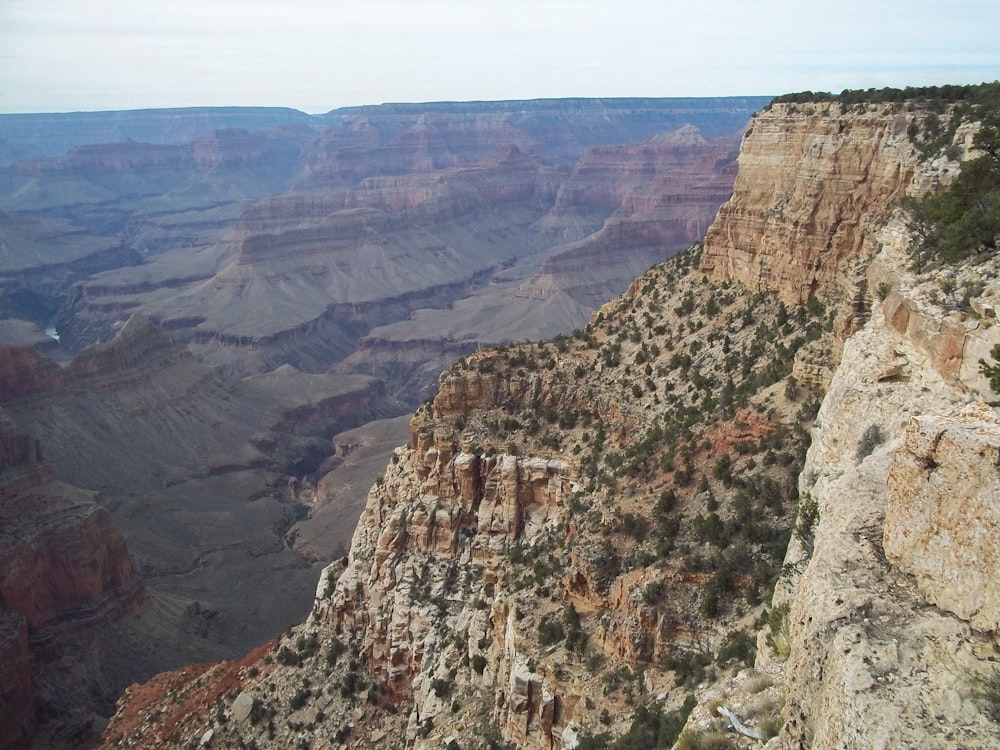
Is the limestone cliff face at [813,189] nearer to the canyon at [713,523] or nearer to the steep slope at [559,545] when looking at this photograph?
the canyon at [713,523]

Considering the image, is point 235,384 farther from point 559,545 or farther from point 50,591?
point 559,545

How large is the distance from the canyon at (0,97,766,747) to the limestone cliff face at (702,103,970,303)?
37.3 meters

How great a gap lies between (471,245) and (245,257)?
163 ft

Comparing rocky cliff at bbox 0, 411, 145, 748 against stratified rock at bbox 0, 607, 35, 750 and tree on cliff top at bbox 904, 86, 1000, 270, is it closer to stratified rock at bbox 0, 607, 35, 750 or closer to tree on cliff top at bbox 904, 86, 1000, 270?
stratified rock at bbox 0, 607, 35, 750

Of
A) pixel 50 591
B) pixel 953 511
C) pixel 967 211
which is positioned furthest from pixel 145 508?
pixel 953 511

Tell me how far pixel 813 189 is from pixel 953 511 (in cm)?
2044

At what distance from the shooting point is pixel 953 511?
9648 mm

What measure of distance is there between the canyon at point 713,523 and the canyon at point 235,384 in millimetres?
19003

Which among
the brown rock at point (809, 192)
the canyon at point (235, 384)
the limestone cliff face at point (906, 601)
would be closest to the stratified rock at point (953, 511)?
the limestone cliff face at point (906, 601)

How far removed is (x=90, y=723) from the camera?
44562mm

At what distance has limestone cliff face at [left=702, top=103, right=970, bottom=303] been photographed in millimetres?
25953

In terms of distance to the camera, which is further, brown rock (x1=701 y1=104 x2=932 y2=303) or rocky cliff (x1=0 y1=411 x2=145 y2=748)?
rocky cliff (x1=0 y1=411 x2=145 y2=748)

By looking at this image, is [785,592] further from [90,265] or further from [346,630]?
[90,265]

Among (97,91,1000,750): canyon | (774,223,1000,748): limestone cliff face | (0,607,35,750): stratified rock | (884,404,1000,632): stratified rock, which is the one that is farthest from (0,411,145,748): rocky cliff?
(884,404,1000,632): stratified rock
